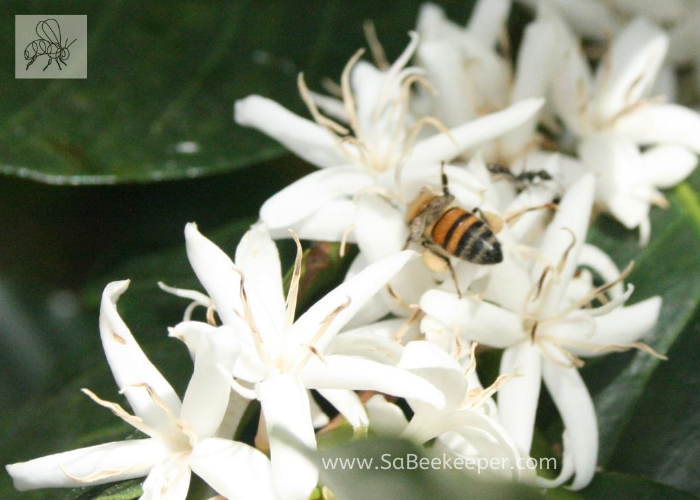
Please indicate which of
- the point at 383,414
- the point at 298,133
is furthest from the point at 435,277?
the point at 298,133

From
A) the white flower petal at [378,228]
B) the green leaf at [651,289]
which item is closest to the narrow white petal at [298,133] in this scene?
the white flower petal at [378,228]

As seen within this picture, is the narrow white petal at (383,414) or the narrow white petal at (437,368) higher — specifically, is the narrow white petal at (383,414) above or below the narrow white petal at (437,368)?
below

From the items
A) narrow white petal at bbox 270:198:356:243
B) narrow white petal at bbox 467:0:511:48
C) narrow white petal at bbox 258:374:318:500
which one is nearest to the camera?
narrow white petal at bbox 258:374:318:500

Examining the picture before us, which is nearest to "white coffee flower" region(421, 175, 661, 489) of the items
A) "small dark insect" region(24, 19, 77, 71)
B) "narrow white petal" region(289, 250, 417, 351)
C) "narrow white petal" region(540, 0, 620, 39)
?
"narrow white petal" region(289, 250, 417, 351)

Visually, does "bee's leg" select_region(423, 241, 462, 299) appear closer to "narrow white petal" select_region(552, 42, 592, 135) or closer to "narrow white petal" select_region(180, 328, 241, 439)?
"narrow white petal" select_region(180, 328, 241, 439)

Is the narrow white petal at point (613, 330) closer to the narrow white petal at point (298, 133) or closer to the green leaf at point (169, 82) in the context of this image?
the narrow white petal at point (298, 133)

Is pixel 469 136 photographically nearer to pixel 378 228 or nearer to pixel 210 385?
pixel 378 228
